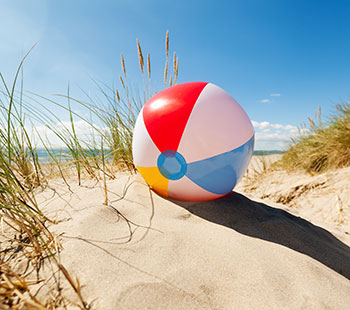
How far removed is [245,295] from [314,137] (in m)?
4.35

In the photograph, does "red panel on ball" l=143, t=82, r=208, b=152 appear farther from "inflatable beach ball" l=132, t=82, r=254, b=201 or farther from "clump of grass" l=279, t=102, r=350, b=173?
"clump of grass" l=279, t=102, r=350, b=173

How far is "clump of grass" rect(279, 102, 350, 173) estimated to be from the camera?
138 inches

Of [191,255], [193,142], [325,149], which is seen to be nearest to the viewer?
[191,255]

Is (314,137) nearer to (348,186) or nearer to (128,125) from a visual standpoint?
(348,186)

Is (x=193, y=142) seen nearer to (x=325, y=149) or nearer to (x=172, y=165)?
(x=172, y=165)

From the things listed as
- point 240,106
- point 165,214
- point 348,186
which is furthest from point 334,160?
point 165,214

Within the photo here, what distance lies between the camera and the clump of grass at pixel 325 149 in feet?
11.5

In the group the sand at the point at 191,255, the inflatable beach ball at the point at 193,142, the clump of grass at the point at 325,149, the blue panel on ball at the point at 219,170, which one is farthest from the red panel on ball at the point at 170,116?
the clump of grass at the point at 325,149

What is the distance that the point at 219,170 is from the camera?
181 centimetres

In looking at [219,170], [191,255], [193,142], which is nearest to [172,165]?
[193,142]

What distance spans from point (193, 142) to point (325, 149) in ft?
10.5

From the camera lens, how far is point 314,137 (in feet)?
14.4

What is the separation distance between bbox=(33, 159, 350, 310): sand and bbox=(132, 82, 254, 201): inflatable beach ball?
21 cm

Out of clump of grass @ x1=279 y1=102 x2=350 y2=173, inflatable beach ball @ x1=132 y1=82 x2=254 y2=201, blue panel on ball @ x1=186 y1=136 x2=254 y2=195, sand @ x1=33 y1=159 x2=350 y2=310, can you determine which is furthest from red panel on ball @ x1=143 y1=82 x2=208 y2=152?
clump of grass @ x1=279 y1=102 x2=350 y2=173
